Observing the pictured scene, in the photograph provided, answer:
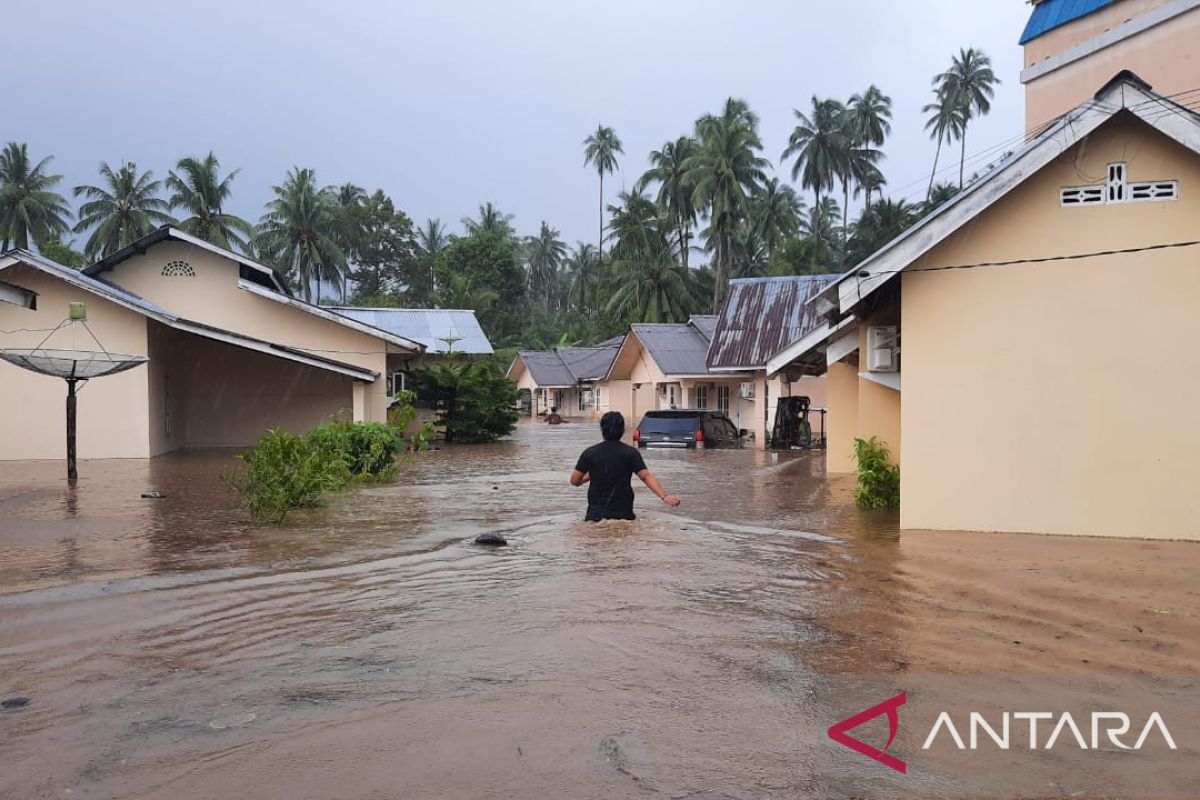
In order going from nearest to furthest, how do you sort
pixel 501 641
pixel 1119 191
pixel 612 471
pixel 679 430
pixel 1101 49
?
pixel 501 641 < pixel 612 471 < pixel 1119 191 < pixel 1101 49 < pixel 679 430

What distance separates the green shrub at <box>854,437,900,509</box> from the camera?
14.7 metres

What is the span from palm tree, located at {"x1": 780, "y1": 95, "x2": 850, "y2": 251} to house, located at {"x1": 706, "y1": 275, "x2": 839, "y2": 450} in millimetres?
34969

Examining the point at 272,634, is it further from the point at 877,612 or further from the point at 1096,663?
the point at 1096,663

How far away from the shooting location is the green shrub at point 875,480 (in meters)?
14.7

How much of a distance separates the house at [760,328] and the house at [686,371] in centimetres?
210

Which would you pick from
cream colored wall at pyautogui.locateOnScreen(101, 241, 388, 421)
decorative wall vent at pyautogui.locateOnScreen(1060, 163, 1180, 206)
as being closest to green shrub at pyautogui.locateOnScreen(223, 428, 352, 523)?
decorative wall vent at pyautogui.locateOnScreen(1060, 163, 1180, 206)

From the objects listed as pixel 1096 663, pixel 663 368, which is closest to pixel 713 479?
pixel 1096 663

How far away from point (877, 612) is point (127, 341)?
21.5 m

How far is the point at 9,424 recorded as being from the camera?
2352 cm

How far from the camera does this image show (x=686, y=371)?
39.7 m

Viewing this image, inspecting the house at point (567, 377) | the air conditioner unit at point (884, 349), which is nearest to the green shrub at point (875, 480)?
the air conditioner unit at point (884, 349)

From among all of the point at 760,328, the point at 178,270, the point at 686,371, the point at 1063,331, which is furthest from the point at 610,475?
the point at 686,371

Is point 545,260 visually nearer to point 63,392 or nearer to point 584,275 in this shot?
point 584,275

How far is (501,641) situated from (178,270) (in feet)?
81.8
